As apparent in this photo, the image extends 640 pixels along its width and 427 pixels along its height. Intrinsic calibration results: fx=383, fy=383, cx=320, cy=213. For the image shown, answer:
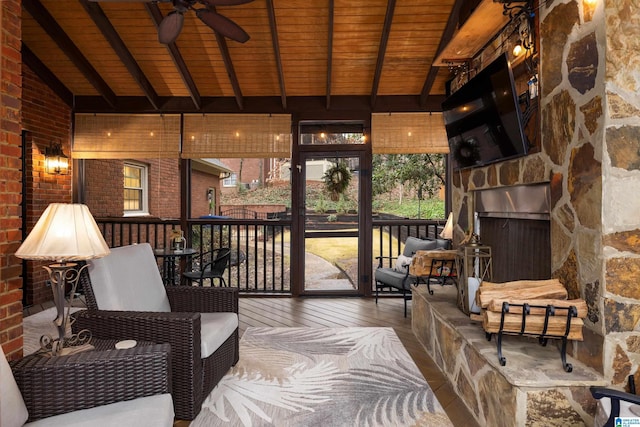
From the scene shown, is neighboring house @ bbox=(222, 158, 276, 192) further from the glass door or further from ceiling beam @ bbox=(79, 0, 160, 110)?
ceiling beam @ bbox=(79, 0, 160, 110)

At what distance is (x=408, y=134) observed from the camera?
5180mm

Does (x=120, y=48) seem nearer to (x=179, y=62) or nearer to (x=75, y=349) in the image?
(x=179, y=62)

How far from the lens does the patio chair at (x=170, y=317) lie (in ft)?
7.28

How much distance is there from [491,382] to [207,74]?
4530mm

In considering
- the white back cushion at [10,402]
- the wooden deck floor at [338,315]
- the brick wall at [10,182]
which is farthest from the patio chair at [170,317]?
the wooden deck floor at [338,315]

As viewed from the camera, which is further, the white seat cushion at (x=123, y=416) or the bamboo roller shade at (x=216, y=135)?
the bamboo roller shade at (x=216, y=135)

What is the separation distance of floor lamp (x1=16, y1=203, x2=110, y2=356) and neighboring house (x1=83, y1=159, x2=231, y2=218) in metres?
3.49

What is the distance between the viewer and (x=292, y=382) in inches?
109

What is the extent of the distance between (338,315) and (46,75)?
4.74 meters

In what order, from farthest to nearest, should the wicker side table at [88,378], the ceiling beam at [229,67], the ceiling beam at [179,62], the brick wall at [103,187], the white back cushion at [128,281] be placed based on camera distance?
the brick wall at [103,187]
the ceiling beam at [229,67]
the ceiling beam at [179,62]
the white back cushion at [128,281]
the wicker side table at [88,378]

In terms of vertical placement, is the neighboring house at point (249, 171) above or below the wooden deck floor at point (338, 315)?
above

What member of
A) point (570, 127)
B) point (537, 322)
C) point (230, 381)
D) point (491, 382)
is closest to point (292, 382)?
point (230, 381)

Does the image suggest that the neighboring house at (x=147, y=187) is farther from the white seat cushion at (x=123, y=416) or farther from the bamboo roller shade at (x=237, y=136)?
the white seat cushion at (x=123, y=416)

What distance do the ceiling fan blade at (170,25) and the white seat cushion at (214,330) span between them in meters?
2.14
